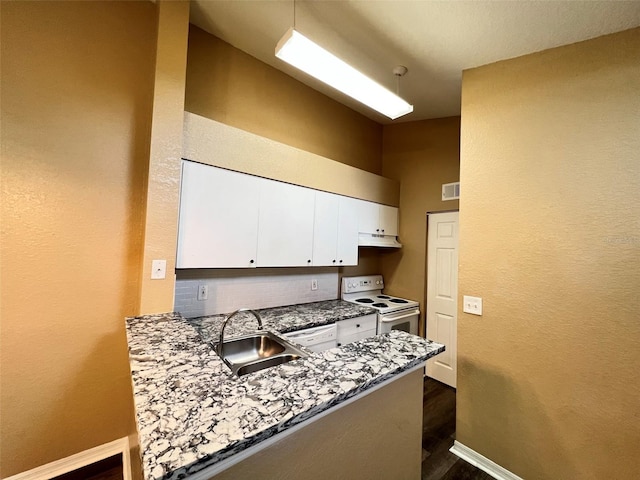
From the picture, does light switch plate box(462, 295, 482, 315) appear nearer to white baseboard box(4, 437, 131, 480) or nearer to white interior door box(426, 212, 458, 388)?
white interior door box(426, 212, 458, 388)

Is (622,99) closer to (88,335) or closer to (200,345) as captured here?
(200,345)

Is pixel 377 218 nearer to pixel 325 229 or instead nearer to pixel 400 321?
pixel 325 229

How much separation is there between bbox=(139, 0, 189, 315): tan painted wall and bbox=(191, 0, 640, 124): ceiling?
14.1 inches

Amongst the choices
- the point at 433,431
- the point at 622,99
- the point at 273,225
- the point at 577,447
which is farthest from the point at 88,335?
the point at 622,99

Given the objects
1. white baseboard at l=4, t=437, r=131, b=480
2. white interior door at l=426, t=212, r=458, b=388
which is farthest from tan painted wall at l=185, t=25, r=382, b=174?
white baseboard at l=4, t=437, r=131, b=480

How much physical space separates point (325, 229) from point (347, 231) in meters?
0.31

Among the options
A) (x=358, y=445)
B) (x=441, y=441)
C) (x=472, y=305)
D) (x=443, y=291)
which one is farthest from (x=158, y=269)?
(x=443, y=291)

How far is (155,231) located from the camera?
1671mm

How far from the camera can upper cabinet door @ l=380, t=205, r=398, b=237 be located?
128 inches

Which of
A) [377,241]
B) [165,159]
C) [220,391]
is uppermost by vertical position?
[165,159]

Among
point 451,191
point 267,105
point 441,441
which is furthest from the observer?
point 451,191

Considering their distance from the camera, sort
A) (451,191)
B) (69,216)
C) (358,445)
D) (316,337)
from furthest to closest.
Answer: (451,191) → (316,337) → (69,216) → (358,445)

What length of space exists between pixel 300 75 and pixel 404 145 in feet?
5.12

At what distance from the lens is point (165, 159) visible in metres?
1.71
